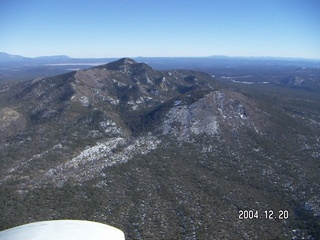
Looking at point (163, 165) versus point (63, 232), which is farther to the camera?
point (163, 165)

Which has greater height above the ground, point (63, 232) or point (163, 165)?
point (63, 232)

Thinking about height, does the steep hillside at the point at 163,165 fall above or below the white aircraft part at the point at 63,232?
Answer: below

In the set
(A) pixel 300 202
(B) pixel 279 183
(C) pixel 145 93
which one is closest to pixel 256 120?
(B) pixel 279 183

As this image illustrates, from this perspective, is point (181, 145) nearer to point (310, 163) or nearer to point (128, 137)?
point (128, 137)

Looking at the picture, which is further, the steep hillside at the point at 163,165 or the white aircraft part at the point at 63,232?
the steep hillside at the point at 163,165
